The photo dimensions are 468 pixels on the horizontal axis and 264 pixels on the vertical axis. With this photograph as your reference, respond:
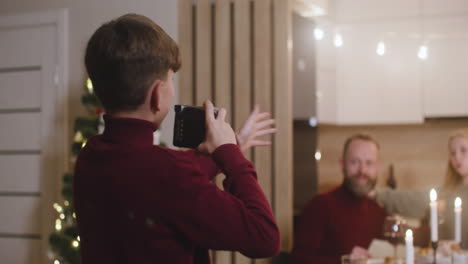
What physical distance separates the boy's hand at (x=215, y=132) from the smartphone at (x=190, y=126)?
2 centimetres

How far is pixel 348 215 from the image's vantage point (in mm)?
3512

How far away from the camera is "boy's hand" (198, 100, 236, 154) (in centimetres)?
123

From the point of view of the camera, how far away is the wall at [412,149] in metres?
4.61

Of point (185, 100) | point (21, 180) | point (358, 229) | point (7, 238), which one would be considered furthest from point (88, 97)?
point (358, 229)

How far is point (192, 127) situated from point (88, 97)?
2.32 meters

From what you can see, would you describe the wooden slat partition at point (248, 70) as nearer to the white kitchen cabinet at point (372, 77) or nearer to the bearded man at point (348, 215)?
the bearded man at point (348, 215)

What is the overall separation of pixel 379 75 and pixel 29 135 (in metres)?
2.31

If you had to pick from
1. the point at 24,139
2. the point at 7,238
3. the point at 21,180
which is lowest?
the point at 7,238

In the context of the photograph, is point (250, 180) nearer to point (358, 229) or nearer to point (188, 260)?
point (188, 260)

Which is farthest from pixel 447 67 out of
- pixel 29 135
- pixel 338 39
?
pixel 29 135

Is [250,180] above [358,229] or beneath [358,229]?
above

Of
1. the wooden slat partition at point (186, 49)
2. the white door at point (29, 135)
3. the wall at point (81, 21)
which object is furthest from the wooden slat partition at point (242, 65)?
the white door at point (29, 135)

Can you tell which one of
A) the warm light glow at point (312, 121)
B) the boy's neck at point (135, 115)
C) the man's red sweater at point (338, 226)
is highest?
the warm light glow at point (312, 121)

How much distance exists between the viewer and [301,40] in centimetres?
403
